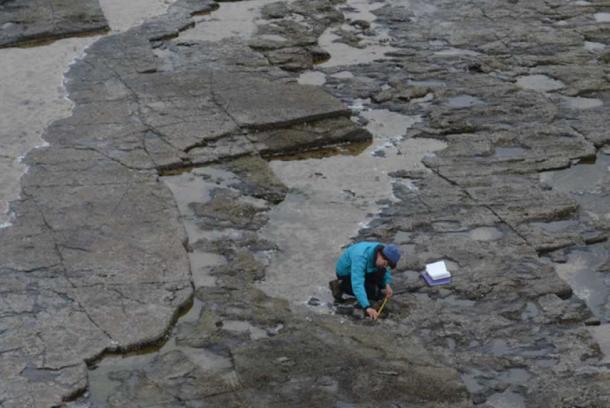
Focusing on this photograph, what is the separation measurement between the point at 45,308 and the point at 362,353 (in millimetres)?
2330

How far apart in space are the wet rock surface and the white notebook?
0.12 m

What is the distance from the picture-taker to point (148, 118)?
36.2ft

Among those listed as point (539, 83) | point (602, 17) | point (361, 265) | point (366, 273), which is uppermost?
point (361, 265)

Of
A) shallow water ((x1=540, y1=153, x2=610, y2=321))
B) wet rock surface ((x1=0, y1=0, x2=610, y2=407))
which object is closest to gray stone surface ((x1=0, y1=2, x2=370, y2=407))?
wet rock surface ((x1=0, y1=0, x2=610, y2=407))

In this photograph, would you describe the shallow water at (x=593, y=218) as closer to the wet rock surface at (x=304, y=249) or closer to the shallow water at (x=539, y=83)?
the wet rock surface at (x=304, y=249)

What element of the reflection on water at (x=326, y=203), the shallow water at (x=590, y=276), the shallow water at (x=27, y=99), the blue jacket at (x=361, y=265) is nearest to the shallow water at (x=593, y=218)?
the shallow water at (x=590, y=276)

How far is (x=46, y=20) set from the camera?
45.9 feet

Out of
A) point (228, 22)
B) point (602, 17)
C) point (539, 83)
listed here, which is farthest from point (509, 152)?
point (228, 22)

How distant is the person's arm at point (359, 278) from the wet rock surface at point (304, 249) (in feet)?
0.60

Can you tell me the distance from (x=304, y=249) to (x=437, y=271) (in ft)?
3.81

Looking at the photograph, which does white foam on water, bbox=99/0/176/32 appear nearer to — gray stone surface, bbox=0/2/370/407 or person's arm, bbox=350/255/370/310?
gray stone surface, bbox=0/2/370/407

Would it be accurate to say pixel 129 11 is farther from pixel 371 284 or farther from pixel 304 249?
pixel 371 284

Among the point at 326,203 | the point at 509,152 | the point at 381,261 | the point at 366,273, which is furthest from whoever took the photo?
the point at 509,152

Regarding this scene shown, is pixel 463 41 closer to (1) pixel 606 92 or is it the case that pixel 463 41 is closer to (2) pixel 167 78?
(1) pixel 606 92
